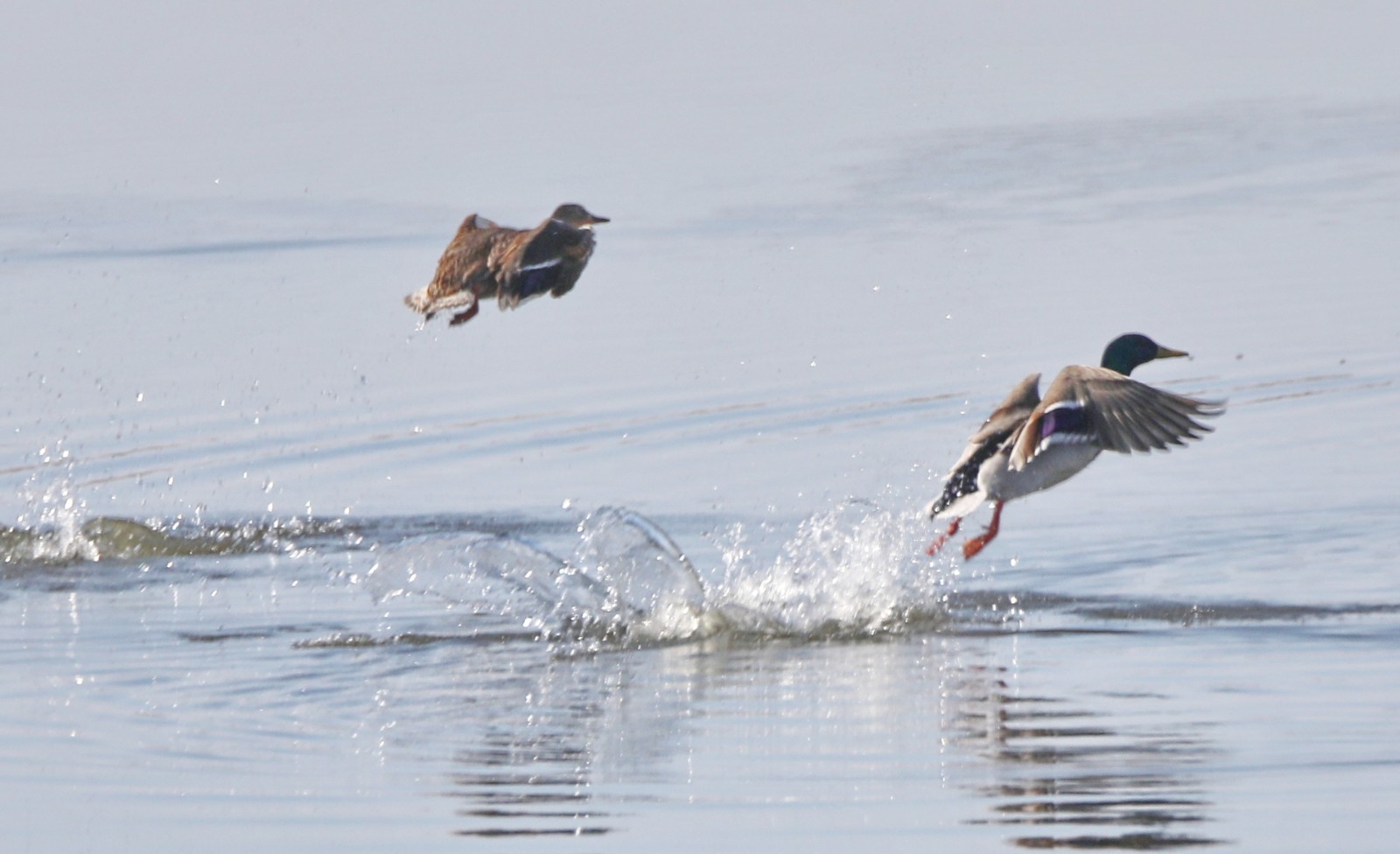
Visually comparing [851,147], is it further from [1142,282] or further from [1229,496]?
[1229,496]

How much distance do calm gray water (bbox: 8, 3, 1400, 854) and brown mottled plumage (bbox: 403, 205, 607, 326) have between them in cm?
86

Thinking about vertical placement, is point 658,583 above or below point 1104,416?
below

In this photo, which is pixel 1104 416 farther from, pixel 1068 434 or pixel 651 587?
pixel 651 587

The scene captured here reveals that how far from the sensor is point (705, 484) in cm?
1048

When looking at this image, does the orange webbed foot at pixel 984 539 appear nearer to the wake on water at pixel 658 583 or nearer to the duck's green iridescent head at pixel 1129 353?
the wake on water at pixel 658 583

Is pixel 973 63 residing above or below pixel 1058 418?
above

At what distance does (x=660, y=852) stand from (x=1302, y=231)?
1016cm

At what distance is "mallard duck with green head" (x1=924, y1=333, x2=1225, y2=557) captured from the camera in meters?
8.34

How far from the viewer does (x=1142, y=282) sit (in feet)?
44.2

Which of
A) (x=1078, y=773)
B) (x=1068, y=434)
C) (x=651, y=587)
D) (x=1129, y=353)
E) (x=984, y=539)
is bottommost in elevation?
(x=1078, y=773)

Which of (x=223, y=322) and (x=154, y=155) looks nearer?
(x=223, y=322)

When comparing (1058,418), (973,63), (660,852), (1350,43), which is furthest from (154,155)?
(660,852)

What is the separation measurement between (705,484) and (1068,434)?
2361 mm

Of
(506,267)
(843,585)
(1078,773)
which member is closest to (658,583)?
(843,585)
